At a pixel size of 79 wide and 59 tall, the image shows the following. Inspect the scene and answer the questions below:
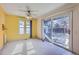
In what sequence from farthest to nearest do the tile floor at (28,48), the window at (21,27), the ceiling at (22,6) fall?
the tile floor at (28,48) → the window at (21,27) → the ceiling at (22,6)

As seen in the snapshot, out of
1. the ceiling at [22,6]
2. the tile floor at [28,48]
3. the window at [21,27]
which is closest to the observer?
the ceiling at [22,6]

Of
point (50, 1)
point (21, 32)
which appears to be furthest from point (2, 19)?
point (50, 1)

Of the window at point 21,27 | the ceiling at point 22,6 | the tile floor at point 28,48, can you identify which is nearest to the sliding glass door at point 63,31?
the tile floor at point 28,48

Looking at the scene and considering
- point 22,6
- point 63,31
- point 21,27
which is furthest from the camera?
point 63,31

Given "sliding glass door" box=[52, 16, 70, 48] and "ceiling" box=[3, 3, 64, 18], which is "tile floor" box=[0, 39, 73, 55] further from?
"ceiling" box=[3, 3, 64, 18]

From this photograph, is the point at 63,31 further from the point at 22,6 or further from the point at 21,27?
the point at 22,6

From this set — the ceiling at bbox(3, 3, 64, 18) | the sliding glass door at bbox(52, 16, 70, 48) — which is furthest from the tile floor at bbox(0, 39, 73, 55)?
the ceiling at bbox(3, 3, 64, 18)

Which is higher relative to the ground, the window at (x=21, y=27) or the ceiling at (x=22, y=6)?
the ceiling at (x=22, y=6)

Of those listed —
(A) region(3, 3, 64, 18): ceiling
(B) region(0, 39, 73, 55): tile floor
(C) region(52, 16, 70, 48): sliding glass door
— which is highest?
(A) region(3, 3, 64, 18): ceiling

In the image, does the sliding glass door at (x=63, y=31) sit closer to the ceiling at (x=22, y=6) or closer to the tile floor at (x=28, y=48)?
the tile floor at (x=28, y=48)

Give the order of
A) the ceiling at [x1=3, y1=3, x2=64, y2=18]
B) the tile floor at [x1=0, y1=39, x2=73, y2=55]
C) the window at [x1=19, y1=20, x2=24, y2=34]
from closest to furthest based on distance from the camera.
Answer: the ceiling at [x1=3, y1=3, x2=64, y2=18] < the window at [x1=19, y1=20, x2=24, y2=34] < the tile floor at [x1=0, y1=39, x2=73, y2=55]

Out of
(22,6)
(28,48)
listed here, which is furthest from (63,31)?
(22,6)
